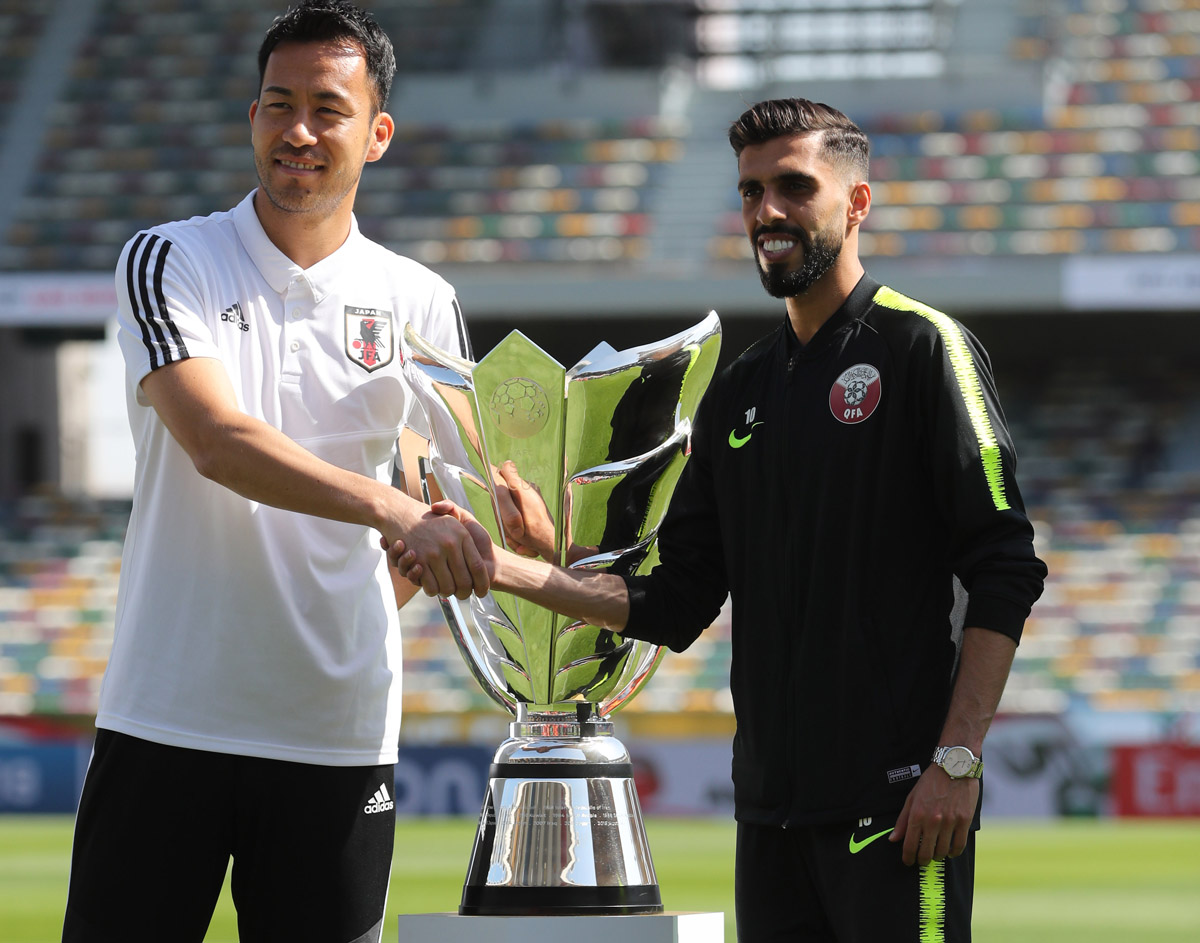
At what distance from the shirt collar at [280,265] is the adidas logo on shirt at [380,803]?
2.47 feet

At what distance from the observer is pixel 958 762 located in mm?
2398

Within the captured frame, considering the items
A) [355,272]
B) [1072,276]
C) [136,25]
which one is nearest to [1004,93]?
[1072,276]

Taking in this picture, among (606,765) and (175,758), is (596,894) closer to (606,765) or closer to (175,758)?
(606,765)

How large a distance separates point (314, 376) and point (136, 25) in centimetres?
1781

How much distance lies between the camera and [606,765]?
91.5 inches

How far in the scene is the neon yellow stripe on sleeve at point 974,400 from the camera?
248 cm

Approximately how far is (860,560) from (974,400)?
29cm

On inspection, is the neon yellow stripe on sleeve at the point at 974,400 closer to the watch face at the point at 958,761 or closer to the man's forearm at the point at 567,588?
the watch face at the point at 958,761

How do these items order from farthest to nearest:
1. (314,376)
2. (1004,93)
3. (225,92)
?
(225,92), (1004,93), (314,376)

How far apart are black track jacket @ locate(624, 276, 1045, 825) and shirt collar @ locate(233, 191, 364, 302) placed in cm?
66

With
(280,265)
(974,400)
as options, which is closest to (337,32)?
(280,265)

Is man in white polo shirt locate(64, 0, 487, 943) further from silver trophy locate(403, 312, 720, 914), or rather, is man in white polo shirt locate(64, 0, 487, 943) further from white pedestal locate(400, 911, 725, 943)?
white pedestal locate(400, 911, 725, 943)

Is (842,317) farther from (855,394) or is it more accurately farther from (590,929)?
(590,929)

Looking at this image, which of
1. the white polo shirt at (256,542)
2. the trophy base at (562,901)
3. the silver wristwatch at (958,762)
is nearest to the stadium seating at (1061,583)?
the white polo shirt at (256,542)
